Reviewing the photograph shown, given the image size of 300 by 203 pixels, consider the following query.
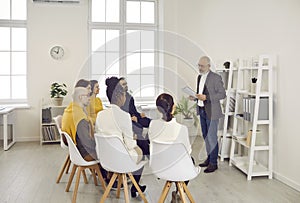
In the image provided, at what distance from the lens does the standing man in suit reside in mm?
4367

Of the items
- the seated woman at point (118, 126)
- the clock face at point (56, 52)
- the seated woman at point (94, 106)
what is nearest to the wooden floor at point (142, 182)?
the seated woman at point (118, 126)

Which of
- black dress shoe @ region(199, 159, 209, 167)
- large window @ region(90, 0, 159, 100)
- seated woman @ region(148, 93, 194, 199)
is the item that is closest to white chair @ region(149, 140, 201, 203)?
seated woman @ region(148, 93, 194, 199)

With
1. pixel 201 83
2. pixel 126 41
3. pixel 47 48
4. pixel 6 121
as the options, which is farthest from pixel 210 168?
pixel 47 48

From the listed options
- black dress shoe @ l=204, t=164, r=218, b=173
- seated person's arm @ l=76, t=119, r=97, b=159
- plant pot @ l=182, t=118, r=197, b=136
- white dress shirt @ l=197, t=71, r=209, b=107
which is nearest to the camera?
seated person's arm @ l=76, t=119, r=97, b=159

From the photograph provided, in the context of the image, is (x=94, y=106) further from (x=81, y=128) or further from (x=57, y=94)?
(x=57, y=94)

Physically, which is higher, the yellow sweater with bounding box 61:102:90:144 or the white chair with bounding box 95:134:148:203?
the yellow sweater with bounding box 61:102:90:144

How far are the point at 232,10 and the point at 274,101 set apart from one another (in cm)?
168

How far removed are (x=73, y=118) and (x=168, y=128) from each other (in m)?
1.08

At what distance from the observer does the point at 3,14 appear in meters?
6.41

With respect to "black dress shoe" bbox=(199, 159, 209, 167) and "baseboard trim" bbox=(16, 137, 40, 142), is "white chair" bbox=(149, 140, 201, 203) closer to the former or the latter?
"black dress shoe" bbox=(199, 159, 209, 167)

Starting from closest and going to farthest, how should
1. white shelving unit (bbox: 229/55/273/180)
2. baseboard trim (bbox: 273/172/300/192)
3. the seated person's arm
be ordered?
the seated person's arm
baseboard trim (bbox: 273/172/300/192)
white shelving unit (bbox: 229/55/273/180)

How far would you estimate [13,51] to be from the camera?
6.49m

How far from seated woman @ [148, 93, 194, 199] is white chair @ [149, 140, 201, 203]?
0.14 meters

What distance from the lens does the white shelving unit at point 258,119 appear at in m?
3.99
